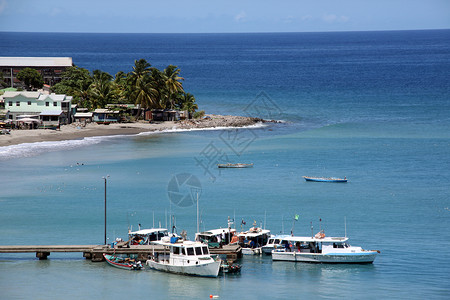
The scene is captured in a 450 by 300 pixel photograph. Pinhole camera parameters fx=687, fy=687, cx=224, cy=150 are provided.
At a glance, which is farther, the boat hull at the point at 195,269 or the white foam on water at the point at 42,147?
the white foam on water at the point at 42,147

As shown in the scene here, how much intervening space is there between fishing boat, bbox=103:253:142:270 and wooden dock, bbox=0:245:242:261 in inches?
15.3

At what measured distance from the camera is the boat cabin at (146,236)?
5209 centimetres

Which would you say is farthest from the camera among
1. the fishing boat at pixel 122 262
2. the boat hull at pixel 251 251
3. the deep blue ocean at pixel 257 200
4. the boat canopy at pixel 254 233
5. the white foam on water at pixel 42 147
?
the white foam on water at pixel 42 147

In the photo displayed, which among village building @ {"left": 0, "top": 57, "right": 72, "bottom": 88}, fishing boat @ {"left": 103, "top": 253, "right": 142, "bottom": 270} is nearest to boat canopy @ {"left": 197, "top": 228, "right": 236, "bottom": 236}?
fishing boat @ {"left": 103, "top": 253, "right": 142, "bottom": 270}

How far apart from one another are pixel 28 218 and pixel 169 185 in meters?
17.9

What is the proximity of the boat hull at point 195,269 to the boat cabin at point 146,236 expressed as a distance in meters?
4.40

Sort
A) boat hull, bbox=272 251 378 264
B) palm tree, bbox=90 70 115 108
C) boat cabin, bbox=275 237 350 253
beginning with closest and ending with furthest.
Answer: boat hull, bbox=272 251 378 264 < boat cabin, bbox=275 237 350 253 < palm tree, bbox=90 70 115 108

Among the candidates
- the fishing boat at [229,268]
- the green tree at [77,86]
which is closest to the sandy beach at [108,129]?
the green tree at [77,86]

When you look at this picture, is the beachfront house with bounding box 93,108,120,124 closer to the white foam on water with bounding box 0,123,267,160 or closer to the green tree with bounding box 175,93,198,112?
the white foam on water with bounding box 0,123,267,160

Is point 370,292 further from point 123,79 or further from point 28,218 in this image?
point 123,79

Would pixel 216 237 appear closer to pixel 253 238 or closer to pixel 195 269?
pixel 253 238

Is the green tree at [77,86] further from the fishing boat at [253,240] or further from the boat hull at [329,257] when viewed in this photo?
the boat hull at [329,257]

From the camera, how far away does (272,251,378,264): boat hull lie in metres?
49.1

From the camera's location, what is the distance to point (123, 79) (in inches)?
5027
